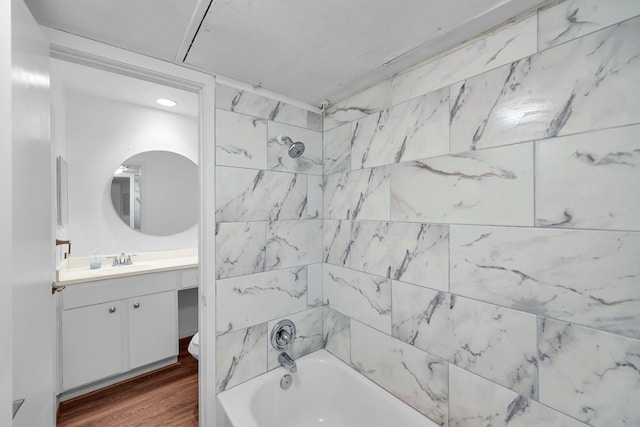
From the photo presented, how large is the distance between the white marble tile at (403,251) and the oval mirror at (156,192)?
6.83 ft

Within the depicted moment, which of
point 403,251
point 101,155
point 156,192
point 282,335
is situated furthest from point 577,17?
point 101,155

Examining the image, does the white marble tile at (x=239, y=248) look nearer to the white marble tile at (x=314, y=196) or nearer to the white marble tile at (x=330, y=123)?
the white marble tile at (x=314, y=196)

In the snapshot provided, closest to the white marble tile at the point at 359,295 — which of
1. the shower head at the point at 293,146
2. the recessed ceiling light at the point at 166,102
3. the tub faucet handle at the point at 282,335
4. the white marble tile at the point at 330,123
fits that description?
the tub faucet handle at the point at 282,335

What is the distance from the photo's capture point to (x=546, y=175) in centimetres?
91

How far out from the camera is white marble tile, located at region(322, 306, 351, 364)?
66.7 inches

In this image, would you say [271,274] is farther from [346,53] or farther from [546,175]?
[546,175]

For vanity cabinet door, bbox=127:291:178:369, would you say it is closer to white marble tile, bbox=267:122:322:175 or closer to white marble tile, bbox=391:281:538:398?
white marble tile, bbox=267:122:322:175

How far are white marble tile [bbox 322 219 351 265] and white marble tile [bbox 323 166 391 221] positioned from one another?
0.05 m

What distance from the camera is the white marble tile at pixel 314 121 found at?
71.9 inches

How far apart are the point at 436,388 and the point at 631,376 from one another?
0.67m

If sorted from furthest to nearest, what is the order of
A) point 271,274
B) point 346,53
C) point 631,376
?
point 271,274 → point 346,53 → point 631,376

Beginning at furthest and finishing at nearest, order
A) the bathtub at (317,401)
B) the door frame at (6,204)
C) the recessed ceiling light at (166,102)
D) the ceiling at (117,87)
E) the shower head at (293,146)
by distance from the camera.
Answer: the recessed ceiling light at (166,102)
the ceiling at (117,87)
the shower head at (293,146)
the bathtub at (317,401)
the door frame at (6,204)

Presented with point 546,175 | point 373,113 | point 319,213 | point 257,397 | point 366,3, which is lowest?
point 257,397

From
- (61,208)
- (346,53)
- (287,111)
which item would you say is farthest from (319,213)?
(61,208)
